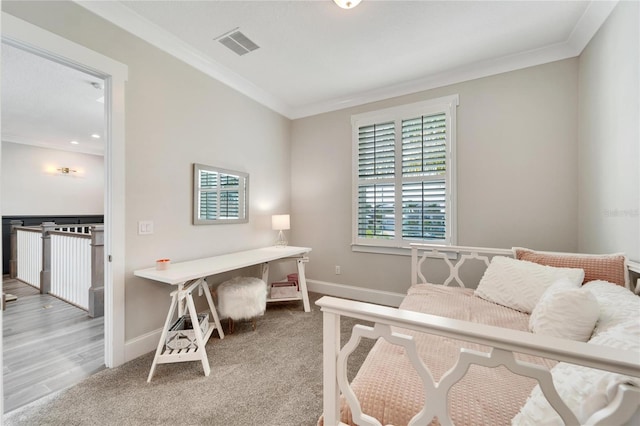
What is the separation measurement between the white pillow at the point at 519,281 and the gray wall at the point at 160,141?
249 cm

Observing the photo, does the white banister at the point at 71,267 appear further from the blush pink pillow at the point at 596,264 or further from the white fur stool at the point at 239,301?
the blush pink pillow at the point at 596,264

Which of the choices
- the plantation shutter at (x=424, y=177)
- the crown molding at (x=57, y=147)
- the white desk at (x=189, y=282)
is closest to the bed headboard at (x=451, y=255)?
the plantation shutter at (x=424, y=177)

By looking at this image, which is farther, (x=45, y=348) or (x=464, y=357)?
(x=45, y=348)

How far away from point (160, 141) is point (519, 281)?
301 centimetres

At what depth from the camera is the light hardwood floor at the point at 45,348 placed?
1.80 m

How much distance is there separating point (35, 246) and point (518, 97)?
21.7 ft

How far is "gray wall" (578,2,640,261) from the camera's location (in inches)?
64.1

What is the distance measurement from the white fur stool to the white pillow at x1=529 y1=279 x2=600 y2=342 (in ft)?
6.83

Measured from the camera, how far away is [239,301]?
2.44m

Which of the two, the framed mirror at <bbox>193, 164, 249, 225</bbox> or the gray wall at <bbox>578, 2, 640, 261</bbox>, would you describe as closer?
the gray wall at <bbox>578, 2, 640, 261</bbox>

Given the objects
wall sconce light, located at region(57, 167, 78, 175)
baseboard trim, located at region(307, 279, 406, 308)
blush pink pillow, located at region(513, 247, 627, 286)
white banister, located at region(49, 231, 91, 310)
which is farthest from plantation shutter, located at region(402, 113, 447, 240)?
wall sconce light, located at region(57, 167, 78, 175)

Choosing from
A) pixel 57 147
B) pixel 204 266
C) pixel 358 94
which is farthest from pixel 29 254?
pixel 358 94

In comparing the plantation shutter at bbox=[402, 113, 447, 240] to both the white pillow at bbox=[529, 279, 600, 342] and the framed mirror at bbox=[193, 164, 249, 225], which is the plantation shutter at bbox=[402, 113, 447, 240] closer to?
the white pillow at bbox=[529, 279, 600, 342]

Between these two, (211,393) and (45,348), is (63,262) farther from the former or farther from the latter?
(211,393)
